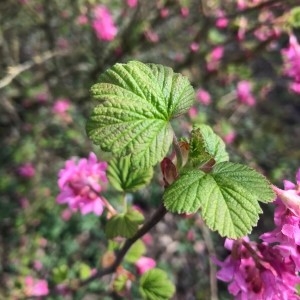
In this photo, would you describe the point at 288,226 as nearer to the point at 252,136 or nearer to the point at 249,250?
the point at 249,250

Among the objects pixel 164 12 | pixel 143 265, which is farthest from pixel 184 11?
pixel 143 265

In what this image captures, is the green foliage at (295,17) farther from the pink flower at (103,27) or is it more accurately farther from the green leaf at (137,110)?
the green leaf at (137,110)

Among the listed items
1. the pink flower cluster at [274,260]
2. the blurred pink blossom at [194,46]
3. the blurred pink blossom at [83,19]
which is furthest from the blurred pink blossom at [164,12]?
the pink flower cluster at [274,260]

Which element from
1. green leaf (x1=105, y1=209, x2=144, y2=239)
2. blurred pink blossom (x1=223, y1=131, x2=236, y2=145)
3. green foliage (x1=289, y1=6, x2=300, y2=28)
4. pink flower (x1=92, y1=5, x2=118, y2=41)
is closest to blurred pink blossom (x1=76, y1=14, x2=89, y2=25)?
pink flower (x1=92, y1=5, x2=118, y2=41)

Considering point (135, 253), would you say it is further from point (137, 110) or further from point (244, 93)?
point (244, 93)

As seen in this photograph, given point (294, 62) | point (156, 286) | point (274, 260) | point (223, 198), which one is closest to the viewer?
point (223, 198)
